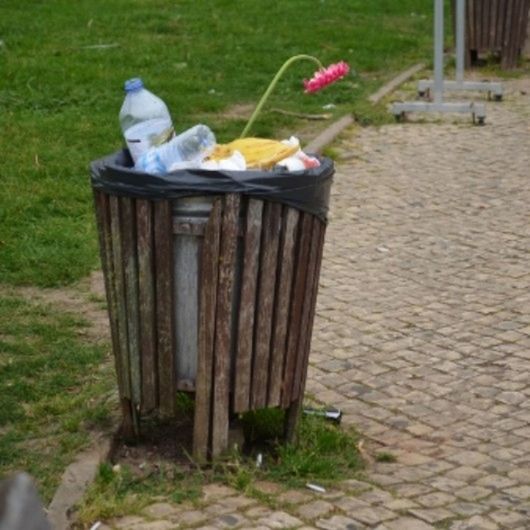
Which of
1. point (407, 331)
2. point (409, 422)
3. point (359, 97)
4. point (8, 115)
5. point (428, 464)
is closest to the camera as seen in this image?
point (428, 464)

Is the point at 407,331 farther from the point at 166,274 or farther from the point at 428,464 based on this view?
the point at 166,274

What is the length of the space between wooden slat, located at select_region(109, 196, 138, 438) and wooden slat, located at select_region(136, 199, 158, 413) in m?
0.07

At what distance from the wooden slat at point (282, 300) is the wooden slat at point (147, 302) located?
1.25 feet

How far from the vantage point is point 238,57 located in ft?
48.1

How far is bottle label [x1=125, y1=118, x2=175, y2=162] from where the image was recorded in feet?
16.1

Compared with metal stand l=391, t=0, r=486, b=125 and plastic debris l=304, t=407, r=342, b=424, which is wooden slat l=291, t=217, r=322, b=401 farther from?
metal stand l=391, t=0, r=486, b=125

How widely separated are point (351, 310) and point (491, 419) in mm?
1576

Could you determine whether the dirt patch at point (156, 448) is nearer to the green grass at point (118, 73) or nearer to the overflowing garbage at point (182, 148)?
the overflowing garbage at point (182, 148)

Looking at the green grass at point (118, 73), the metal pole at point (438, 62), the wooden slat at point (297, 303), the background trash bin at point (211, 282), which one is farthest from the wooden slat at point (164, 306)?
the metal pole at point (438, 62)

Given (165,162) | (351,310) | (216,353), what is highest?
(165,162)

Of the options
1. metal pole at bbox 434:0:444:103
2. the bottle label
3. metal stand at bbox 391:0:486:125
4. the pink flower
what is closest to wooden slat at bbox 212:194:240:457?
the bottle label

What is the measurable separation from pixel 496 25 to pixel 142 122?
33.8 feet

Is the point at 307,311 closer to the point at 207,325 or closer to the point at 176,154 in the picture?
the point at 207,325

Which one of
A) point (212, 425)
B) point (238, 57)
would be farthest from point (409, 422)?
point (238, 57)
